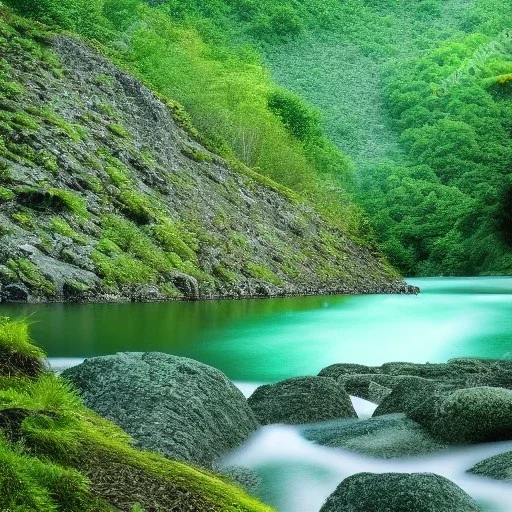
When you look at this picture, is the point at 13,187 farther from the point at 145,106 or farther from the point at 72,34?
the point at 72,34

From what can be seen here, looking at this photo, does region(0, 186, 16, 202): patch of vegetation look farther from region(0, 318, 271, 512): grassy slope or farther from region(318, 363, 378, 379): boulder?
region(0, 318, 271, 512): grassy slope

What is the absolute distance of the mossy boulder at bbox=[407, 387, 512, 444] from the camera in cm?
1005

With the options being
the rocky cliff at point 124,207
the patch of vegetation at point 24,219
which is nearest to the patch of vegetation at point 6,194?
the rocky cliff at point 124,207

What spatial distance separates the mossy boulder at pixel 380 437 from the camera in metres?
9.87

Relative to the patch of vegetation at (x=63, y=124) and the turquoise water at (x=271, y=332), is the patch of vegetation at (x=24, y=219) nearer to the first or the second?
the turquoise water at (x=271, y=332)

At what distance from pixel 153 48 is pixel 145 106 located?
19.2 metres

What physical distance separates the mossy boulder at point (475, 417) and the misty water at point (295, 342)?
0.21m

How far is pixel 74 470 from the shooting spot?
15.3 feet

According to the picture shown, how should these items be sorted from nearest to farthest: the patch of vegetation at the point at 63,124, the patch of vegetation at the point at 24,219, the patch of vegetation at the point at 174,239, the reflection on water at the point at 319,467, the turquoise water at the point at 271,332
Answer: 1. the reflection on water at the point at 319,467
2. the turquoise water at the point at 271,332
3. the patch of vegetation at the point at 24,219
4. the patch of vegetation at the point at 174,239
5. the patch of vegetation at the point at 63,124

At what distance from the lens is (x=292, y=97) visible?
84.0 m

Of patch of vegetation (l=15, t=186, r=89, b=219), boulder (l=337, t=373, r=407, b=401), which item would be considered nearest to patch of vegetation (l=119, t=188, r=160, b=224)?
patch of vegetation (l=15, t=186, r=89, b=219)

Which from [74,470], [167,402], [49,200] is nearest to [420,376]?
[167,402]

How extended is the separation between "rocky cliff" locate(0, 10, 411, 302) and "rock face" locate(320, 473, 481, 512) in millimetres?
24788

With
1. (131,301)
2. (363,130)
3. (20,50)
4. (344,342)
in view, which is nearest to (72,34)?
(20,50)
